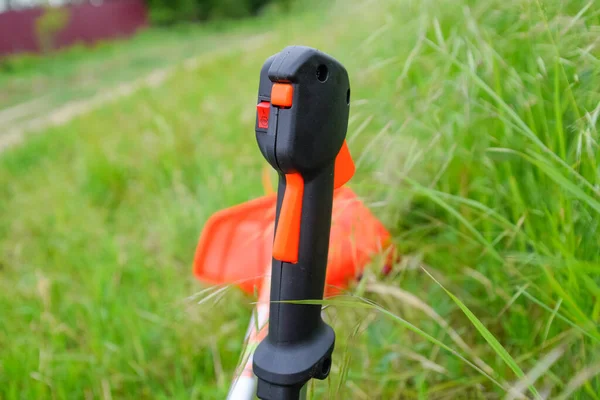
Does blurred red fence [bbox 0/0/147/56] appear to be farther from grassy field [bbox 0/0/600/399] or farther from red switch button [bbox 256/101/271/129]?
red switch button [bbox 256/101/271/129]

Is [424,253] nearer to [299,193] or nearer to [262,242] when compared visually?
[262,242]

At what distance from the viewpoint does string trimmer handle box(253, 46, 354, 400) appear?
1.94 ft

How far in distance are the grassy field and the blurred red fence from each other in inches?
415

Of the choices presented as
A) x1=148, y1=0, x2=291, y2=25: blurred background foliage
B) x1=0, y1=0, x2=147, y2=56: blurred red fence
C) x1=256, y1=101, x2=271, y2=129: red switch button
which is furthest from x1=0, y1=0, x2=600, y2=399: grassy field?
x1=148, y1=0, x2=291, y2=25: blurred background foliage

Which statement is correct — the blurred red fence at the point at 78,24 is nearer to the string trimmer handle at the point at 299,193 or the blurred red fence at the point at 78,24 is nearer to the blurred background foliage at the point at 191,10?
the blurred background foliage at the point at 191,10

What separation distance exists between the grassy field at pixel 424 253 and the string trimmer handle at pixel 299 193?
0.06 metres

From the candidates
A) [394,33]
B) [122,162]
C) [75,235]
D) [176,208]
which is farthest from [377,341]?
[122,162]

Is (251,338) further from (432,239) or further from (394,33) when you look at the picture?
(394,33)

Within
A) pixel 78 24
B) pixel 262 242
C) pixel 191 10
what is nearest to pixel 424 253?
pixel 262 242

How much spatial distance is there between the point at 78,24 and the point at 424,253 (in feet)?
43.5

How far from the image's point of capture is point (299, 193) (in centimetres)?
64

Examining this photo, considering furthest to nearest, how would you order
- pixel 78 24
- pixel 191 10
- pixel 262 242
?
pixel 191 10
pixel 78 24
pixel 262 242

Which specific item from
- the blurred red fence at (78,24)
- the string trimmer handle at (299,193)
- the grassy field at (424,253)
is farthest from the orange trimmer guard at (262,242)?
the blurred red fence at (78,24)

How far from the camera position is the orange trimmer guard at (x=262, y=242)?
1.10 meters
